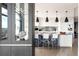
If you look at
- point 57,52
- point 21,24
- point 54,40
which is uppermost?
point 21,24

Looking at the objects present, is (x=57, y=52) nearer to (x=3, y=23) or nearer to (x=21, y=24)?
(x=21, y=24)

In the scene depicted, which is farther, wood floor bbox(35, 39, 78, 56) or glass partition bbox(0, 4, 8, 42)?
glass partition bbox(0, 4, 8, 42)

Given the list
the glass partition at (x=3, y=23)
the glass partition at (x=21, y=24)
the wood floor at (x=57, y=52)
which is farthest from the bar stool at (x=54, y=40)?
the glass partition at (x=3, y=23)

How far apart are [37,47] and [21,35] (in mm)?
723

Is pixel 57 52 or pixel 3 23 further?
pixel 57 52

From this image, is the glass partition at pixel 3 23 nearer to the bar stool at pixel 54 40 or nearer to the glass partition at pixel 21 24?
the glass partition at pixel 21 24

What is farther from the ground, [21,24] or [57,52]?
[21,24]

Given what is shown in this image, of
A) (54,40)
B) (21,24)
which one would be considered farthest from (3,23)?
(54,40)

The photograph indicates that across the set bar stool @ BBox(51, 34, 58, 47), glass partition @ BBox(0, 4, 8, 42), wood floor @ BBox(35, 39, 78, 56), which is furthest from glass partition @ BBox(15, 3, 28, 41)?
bar stool @ BBox(51, 34, 58, 47)

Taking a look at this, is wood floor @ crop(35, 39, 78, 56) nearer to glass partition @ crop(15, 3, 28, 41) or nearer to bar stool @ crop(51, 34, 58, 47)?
bar stool @ crop(51, 34, 58, 47)

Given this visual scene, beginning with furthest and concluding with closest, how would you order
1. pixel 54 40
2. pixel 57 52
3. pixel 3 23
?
pixel 54 40
pixel 57 52
pixel 3 23

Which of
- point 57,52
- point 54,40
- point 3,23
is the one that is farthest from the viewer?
point 54,40

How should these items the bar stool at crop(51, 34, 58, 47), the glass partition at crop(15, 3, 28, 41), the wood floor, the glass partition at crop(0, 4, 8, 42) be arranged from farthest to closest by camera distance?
the bar stool at crop(51, 34, 58, 47) → the glass partition at crop(15, 3, 28, 41) → the glass partition at crop(0, 4, 8, 42) → the wood floor

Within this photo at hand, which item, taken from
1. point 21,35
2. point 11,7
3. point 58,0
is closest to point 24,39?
point 21,35
